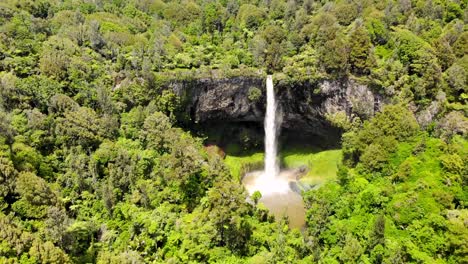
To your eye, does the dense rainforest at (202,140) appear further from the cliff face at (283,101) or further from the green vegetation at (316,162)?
the green vegetation at (316,162)

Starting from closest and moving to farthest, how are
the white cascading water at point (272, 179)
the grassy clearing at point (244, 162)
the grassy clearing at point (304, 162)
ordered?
1. the white cascading water at point (272, 179)
2. the grassy clearing at point (304, 162)
3. the grassy clearing at point (244, 162)

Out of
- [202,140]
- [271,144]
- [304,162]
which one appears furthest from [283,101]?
[202,140]

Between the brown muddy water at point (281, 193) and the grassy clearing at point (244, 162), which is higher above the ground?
the grassy clearing at point (244, 162)

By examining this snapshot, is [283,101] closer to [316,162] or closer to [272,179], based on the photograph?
[316,162]

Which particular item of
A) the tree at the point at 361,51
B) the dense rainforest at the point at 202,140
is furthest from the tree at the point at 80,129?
the tree at the point at 361,51

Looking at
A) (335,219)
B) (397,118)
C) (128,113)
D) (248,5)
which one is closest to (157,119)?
(128,113)

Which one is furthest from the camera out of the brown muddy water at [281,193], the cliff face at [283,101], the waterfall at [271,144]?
the waterfall at [271,144]

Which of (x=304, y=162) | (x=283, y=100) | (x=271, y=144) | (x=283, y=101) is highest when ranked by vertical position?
(x=283, y=100)
